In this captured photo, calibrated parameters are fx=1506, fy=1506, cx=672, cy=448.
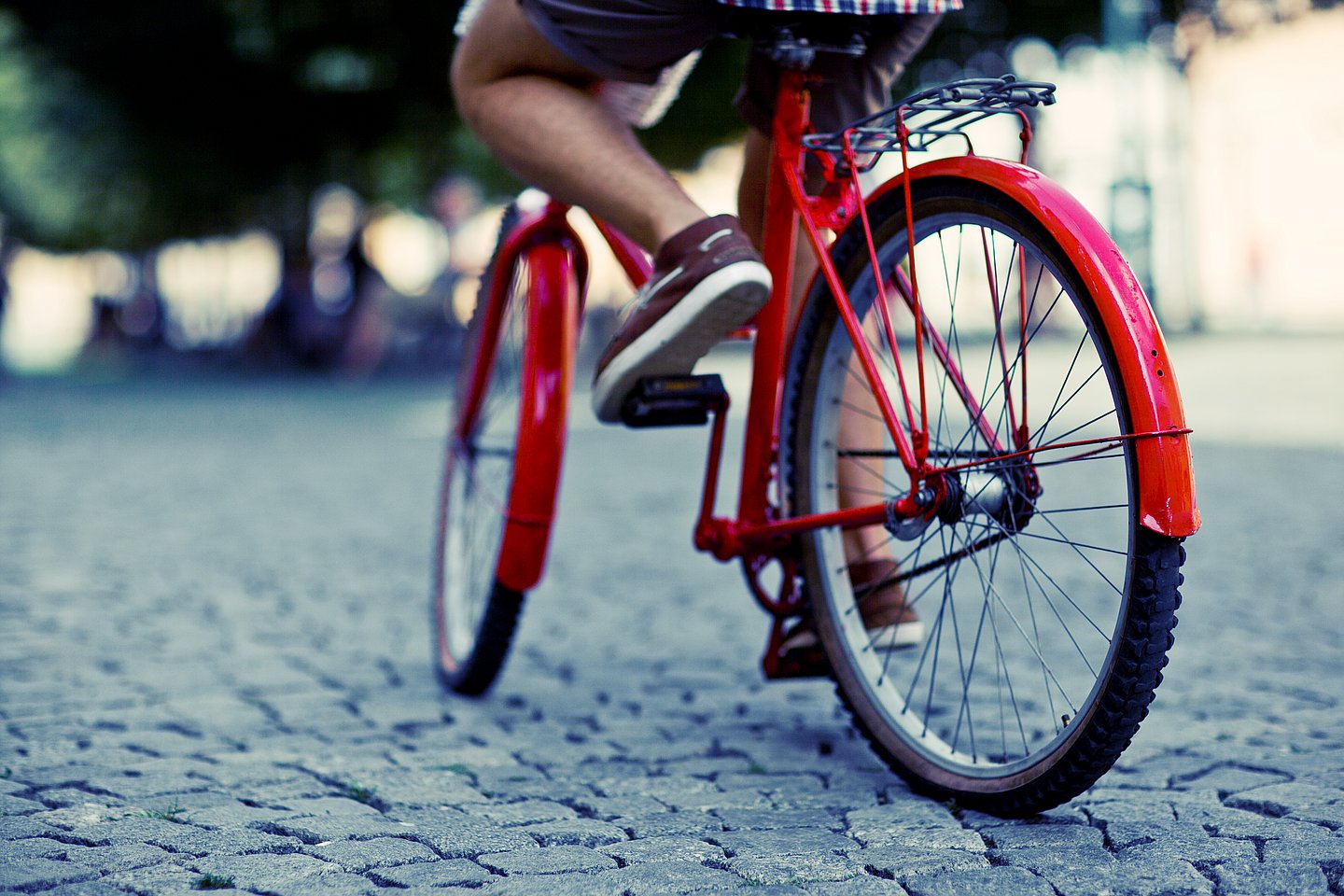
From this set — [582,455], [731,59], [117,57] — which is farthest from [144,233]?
[582,455]

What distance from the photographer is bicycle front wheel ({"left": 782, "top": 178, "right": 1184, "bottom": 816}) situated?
1.95m

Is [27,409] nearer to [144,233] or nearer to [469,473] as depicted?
[469,473]

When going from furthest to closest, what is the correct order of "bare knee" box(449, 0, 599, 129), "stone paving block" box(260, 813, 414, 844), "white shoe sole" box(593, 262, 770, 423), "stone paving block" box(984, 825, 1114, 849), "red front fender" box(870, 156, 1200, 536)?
1. "bare knee" box(449, 0, 599, 129)
2. "white shoe sole" box(593, 262, 770, 423)
3. "stone paving block" box(260, 813, 414, 844)
4. "stone paving block" box(984, 825, 1114, 849)
5. "red front fender" box(870, 156, 1200, 536)

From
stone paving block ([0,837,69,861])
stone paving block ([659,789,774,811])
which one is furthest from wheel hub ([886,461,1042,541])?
stone paving block ([0,837,69,861])

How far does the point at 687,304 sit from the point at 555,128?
19.7 inches

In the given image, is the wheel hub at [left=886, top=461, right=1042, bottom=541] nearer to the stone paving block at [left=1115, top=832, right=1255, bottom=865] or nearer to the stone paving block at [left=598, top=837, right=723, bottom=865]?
the stone paving block at [left=1115, top=832, right=1255, bottom=865]

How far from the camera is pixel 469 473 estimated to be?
11.5 feet

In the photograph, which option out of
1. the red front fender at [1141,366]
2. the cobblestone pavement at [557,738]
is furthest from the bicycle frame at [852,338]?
the cobblestone pavement at [557,738]

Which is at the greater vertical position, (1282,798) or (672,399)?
(672,399)

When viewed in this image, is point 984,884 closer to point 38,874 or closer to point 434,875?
point 434,875

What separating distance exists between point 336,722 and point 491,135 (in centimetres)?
119

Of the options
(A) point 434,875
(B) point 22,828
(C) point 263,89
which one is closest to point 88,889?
(B) point 22,828

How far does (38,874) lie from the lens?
77.7 inches

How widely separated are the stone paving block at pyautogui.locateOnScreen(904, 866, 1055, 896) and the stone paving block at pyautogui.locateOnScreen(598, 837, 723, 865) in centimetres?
29
